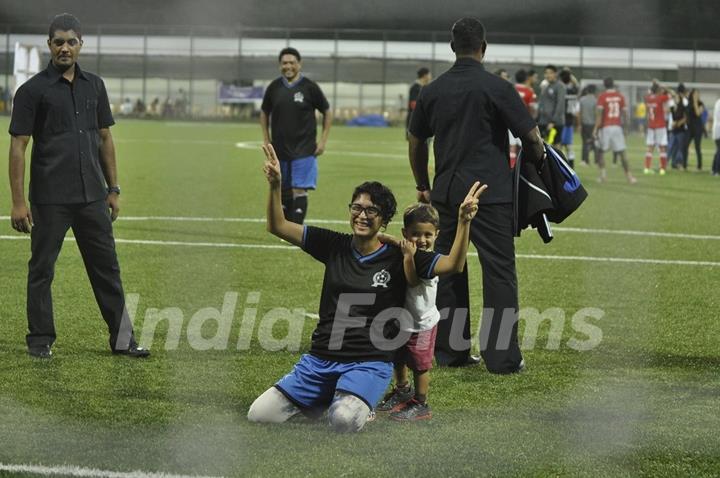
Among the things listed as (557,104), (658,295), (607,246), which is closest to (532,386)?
(658,295)

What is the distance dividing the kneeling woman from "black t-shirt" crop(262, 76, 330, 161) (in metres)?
6.86

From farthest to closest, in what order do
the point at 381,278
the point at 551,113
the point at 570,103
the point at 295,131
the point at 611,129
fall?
the point at 570,103 < the point at 611,129 < the point at 551,113 < the point at 295,131 < the point at 381,278

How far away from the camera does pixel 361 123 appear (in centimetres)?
5688

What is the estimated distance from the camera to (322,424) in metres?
5.25

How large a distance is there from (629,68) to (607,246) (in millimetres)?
10564

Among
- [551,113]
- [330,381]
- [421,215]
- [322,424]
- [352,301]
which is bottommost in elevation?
[322,424]

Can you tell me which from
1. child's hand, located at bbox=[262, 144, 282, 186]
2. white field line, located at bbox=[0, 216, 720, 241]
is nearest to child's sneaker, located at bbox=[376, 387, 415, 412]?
child's hand, located at bbox=[262, 144, 282, 186]

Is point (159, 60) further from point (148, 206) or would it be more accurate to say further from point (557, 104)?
point (557, 104)

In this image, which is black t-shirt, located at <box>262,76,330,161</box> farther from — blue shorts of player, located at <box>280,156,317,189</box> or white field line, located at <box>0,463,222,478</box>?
white field line, located at <box>0,463,222,478</box>

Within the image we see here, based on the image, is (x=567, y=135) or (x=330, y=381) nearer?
(x=330, y=381)

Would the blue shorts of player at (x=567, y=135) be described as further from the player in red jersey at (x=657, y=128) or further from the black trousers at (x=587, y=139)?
the player in red jersey at (x=657, y=128)

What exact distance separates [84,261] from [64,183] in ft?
1.60

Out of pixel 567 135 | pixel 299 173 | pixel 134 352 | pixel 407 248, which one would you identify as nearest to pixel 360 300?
pixel 407 248

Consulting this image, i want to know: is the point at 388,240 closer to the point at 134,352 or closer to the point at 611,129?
the point at 134,352
